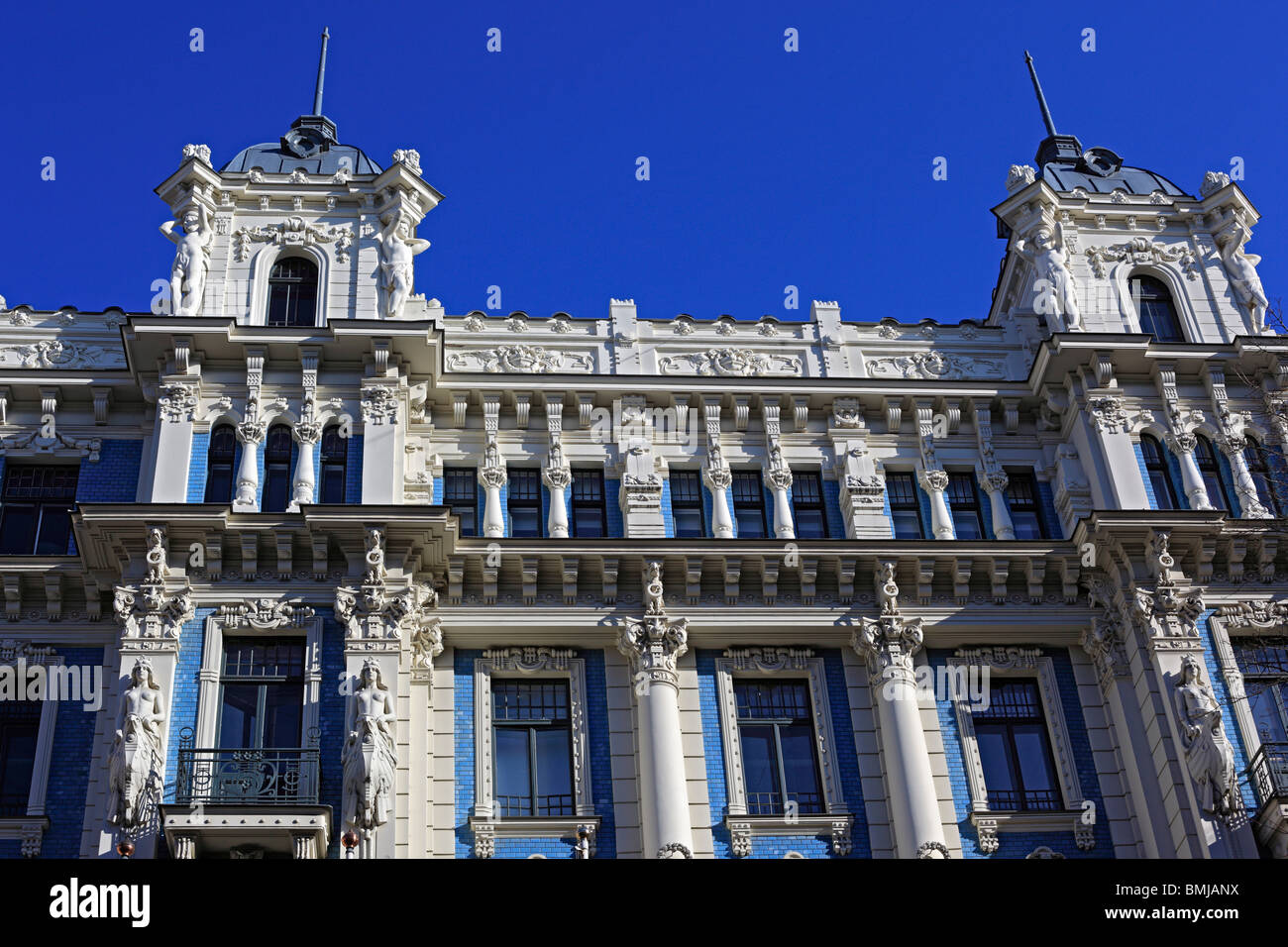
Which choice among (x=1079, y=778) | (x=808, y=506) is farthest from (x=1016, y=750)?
(x=808, y=506)

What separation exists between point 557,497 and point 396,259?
18.8 feet

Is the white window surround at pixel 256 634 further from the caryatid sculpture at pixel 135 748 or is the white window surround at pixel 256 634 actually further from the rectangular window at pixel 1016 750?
the rectangular window at pixel 1016 750

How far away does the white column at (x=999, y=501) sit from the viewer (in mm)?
30328

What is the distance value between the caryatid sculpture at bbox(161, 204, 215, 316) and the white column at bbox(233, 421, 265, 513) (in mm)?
2765

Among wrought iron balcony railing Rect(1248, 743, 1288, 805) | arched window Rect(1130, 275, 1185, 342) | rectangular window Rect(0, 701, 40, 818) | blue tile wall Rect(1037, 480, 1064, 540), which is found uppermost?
arched window Rect(1130, 275, 1185, 342)

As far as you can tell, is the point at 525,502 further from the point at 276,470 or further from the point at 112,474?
the point at 112,474

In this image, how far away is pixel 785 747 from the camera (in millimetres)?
27531

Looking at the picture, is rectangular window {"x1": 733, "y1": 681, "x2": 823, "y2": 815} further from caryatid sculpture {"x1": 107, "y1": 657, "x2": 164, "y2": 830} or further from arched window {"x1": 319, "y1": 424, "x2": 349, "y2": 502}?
caryatid sculpture {"x1": 107, "y1": 657, "x2": 164, "y2": 830}

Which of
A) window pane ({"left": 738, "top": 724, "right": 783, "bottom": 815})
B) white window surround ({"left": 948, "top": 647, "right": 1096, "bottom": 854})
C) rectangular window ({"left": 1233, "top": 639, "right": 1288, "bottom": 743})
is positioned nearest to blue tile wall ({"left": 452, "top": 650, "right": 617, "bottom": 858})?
window pane ({"left": 738, "top": 724, "right": 783, "bottom": 815})

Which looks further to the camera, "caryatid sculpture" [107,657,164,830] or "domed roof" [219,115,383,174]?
"domed roof" [219,115,383,174]

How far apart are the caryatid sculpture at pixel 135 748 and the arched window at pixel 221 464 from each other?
3.99m

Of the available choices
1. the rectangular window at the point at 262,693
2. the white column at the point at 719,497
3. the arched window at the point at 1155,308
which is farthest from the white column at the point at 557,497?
the arched window at the point at 1155,308

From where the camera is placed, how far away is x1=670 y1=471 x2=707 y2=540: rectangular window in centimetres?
3008

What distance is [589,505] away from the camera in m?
30.2
